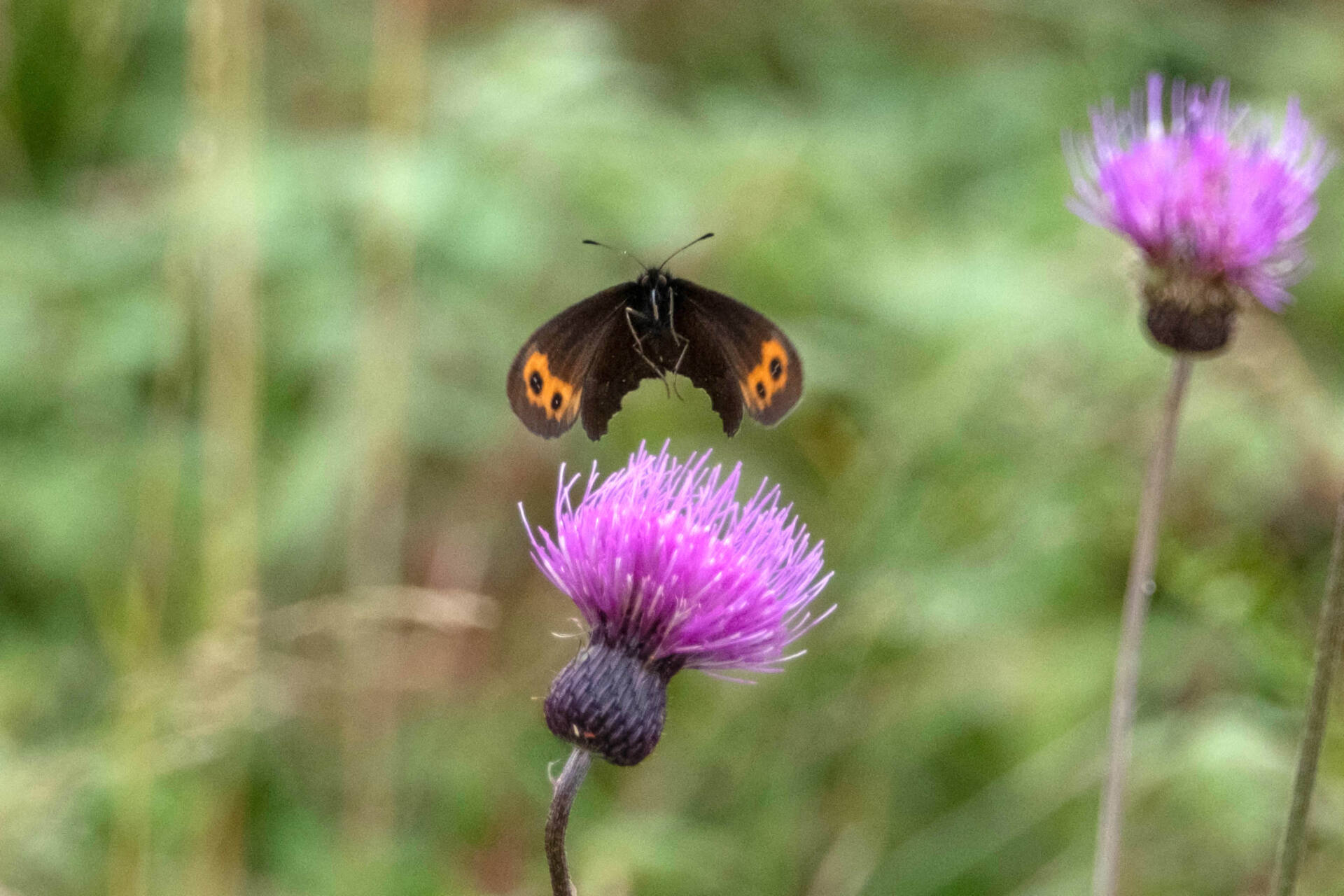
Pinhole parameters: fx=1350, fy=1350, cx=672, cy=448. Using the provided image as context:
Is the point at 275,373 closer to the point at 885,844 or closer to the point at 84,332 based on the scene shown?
the point at 84,332

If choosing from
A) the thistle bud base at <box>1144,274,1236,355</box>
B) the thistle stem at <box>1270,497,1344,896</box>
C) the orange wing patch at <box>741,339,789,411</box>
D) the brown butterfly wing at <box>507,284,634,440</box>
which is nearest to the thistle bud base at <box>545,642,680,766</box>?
the brown butterfly wing at <box>507,284,634,440</box>

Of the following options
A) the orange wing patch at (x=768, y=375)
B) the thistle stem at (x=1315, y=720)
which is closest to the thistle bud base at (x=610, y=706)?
the orange wing patch at (x=768, y=375)

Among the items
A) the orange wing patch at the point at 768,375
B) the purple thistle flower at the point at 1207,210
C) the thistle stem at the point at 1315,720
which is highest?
the purple thistle flower at the point at 1207,210

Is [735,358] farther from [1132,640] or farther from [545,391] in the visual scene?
Result: [1132,640]

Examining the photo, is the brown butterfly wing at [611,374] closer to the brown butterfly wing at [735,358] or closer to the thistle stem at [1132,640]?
the brown butterfly wing at [735,358]

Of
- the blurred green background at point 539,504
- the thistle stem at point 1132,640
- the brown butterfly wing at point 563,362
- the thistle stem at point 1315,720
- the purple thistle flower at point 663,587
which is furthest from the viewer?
the blurred green background at point 539,504

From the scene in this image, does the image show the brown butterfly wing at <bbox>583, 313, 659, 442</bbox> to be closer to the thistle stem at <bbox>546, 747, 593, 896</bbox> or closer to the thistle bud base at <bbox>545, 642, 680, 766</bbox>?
the thistle bud base at <bbox>545, 642, 680, 766</bbox>
